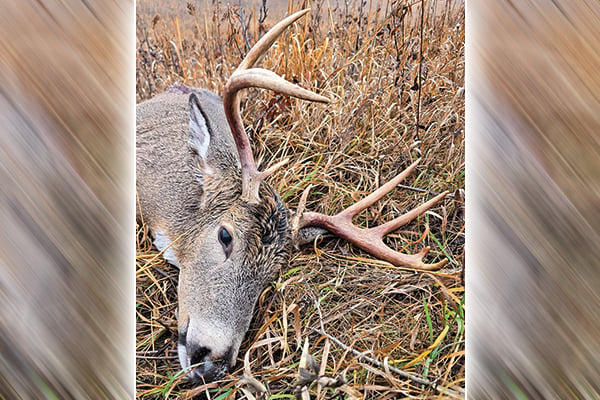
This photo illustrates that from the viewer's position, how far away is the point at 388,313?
1542 mm

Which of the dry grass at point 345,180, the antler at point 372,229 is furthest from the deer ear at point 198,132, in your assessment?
the antler at point 372,229

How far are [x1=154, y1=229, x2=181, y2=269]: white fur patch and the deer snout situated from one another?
213 mm

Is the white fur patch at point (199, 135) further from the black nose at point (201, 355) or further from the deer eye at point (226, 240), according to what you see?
the black nose at point (201, 355)

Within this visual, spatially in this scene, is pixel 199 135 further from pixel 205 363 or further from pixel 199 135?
pixel 205 363

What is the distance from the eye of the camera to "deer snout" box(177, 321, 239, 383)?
1.41 m

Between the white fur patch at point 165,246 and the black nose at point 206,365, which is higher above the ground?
the white fur patch at point 165,246

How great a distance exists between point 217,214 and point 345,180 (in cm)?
39

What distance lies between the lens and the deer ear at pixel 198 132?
4.96 ft
